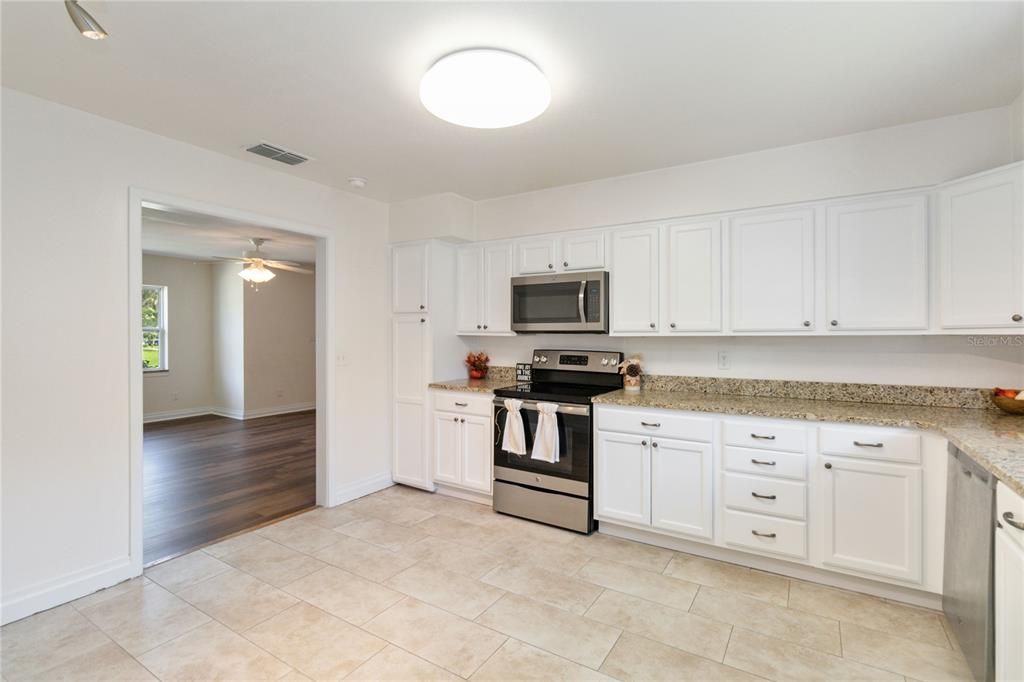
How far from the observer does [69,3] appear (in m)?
1.43

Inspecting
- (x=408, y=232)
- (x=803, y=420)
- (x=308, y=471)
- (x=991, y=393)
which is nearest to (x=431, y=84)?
(x=408, y=232)

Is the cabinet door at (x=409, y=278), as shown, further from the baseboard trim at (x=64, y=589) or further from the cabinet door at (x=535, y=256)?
the baseboard trim at (x=64, y=589)

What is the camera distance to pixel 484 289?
13.6ft

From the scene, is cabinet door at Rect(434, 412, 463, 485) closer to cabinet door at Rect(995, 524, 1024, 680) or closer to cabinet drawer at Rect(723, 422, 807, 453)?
cabinet drawer at Rect(723, 422, 807, 453)

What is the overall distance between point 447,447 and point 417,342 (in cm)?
90

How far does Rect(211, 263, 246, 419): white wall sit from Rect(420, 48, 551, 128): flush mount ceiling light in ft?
21.0

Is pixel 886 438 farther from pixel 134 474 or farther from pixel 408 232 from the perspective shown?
pixel 134 474

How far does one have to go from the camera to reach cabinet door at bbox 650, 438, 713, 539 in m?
2.84

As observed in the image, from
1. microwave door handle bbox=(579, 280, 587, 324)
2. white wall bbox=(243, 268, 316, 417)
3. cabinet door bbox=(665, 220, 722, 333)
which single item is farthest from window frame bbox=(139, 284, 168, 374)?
cabinet door bbox=(665, 220, 722, 333)

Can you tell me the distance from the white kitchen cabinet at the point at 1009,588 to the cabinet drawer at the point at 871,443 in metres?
0.71

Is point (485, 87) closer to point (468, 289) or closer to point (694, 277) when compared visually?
point (694, 277)

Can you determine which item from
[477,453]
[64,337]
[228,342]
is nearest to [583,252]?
[477,453]

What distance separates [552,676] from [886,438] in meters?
1.91

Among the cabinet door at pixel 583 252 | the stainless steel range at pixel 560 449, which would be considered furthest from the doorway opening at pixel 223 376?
the cabinet door at pixel 583 252
